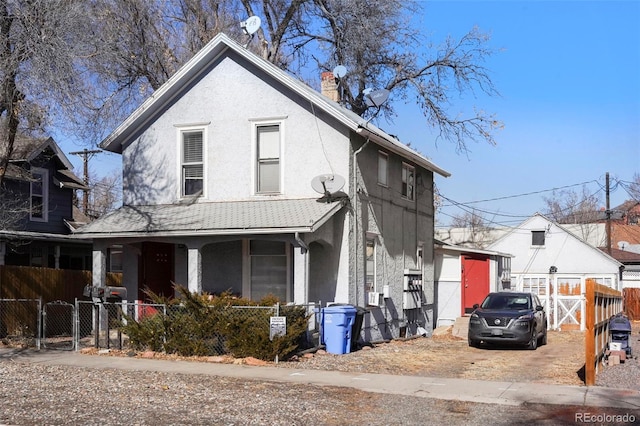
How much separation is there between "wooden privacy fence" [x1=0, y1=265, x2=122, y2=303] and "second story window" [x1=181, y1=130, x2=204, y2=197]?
4.77 metres

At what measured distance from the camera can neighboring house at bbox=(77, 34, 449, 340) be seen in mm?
18438

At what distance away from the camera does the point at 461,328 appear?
24.7 meters

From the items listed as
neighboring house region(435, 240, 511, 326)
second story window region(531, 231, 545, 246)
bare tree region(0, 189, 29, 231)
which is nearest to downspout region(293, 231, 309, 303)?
bare tree region(0, 189, 29, 231)

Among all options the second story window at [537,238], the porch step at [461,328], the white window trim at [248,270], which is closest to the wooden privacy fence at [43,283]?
the white window trim at [248,270]

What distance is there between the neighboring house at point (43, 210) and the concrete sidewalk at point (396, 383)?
34.3 feet

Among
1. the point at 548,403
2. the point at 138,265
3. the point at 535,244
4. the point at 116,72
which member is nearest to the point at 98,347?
the point at 138,265

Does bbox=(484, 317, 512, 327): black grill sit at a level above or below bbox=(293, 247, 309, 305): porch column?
below

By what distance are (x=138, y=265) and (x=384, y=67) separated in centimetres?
1455

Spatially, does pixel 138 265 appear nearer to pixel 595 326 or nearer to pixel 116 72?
pixel 116 72

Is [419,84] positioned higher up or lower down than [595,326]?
higher up

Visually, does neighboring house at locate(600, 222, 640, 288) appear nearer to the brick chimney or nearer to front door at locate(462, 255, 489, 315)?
front door at locate(462, 255, 489, 315)

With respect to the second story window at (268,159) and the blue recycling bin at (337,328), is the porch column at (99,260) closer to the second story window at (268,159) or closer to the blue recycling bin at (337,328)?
the second story window at (268,159)

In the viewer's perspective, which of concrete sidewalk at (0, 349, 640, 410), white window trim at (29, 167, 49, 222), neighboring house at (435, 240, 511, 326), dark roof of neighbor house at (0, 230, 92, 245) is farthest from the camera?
white window trim at (29, 167, 49, 222)

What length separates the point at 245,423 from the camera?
960 cm
